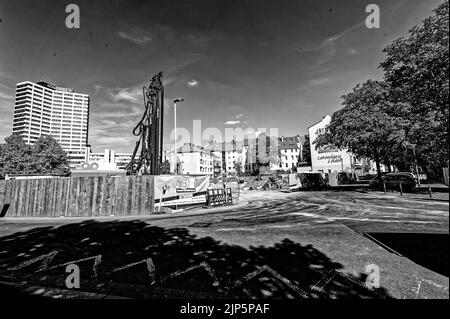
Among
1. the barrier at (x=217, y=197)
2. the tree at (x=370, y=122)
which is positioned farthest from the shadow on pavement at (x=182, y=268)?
the tree at (x=370, y=122)

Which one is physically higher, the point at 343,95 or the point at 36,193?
the point at 343,95

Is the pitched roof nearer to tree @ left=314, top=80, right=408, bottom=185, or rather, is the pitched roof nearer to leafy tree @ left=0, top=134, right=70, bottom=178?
leafy tree @ left=0, top=134, right=70, bottom=178

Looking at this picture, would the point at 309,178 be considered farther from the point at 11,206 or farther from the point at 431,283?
the point at 11,206

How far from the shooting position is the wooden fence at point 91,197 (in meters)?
13.7

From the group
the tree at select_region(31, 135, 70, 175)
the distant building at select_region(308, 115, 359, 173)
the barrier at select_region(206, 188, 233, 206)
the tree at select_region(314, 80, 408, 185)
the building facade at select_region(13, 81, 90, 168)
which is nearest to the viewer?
the barrier at select_region(206, 188, 233, 206)

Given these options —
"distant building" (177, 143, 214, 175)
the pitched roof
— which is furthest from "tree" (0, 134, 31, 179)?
the pitched roof

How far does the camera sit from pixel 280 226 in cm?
893

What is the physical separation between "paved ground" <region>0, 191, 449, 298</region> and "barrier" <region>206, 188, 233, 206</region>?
22.1ft

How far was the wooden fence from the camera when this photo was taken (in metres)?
13.7

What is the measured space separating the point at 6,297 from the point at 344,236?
861 centimetres

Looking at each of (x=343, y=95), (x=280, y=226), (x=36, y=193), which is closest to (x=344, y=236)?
(x=280, y=226)

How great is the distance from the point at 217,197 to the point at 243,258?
11.2 meters

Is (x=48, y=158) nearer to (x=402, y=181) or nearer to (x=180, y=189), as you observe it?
(x=180, y=189)
